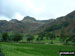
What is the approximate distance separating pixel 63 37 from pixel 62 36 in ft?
8.92

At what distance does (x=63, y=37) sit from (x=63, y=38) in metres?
1.55

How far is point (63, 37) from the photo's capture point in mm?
177125

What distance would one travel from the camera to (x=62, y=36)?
17962cm

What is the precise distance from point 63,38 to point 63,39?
2.30 meters

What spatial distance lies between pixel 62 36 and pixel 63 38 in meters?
4.17

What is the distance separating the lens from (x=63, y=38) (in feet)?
577

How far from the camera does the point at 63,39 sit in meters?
174

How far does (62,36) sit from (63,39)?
21.1ft
